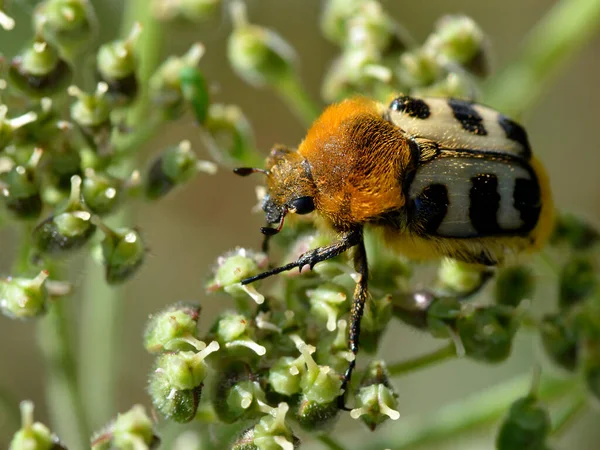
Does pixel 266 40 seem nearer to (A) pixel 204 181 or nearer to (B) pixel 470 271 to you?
(B) pixel 470 271

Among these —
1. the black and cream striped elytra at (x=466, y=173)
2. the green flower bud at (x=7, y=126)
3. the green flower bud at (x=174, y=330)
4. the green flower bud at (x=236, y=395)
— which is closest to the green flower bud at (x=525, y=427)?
the black and cream striped elytra at (x=466, y=173)

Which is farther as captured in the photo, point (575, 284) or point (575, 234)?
point (575, 234)

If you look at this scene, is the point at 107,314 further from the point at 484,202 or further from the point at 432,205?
the point at 484,202

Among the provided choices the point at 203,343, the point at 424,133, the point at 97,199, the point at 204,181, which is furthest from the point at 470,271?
the point at 204,181

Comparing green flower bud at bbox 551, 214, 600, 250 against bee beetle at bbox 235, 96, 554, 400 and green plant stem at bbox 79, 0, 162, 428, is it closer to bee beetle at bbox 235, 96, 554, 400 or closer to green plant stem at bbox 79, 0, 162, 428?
bee beetle at bbox 235, 96, 554, 400

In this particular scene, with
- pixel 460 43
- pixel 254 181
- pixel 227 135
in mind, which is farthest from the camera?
pixel 254 181

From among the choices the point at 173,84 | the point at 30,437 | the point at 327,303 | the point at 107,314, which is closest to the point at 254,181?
the point at 107,314

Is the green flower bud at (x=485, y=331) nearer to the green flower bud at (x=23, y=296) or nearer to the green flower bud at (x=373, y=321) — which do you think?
the green flower bud at (x=373, y=321)
